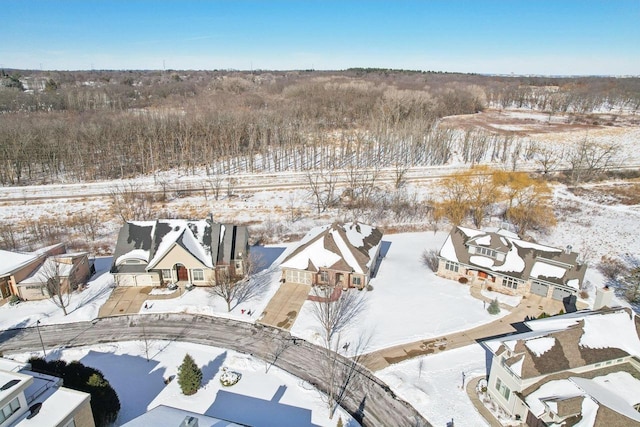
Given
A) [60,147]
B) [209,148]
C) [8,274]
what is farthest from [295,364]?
[60,147]

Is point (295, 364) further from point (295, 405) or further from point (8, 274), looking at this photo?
point (8, 274)

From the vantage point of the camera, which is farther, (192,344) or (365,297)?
(365,297)

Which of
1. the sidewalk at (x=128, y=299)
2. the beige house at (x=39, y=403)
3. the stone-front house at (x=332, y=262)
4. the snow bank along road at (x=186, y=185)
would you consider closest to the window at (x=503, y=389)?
the stone-front house at (x=332, y=262)

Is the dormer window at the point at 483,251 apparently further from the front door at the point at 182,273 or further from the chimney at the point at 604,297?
the front door at the point at 182,273

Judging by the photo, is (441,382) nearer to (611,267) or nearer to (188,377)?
(188,377)

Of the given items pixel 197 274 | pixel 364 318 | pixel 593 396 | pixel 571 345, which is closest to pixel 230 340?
pixel 197 274
